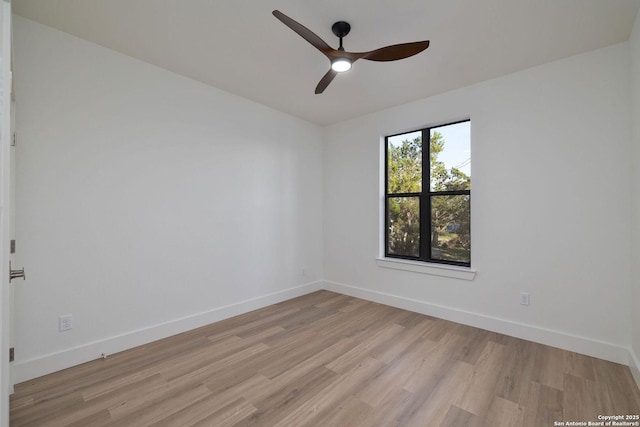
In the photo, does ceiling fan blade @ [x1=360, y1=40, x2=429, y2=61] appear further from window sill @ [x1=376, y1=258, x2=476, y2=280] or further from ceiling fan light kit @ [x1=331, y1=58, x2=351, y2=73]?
window sill @ [x1=376, y1=258, x2=476, y2=280]

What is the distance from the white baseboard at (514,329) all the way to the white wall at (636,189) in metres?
0.13

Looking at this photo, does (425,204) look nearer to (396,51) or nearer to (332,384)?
(396,51)

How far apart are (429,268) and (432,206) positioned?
0.76 metres

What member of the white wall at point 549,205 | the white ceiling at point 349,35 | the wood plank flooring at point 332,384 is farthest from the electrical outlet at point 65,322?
the white wall at point 549,205

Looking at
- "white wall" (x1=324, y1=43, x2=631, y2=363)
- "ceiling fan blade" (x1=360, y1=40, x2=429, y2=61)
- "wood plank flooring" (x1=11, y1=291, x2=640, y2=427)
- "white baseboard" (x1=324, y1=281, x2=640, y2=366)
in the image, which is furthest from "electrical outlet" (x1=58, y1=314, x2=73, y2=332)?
"white wall" (x1=324, y1=43, x2=631, y2=363)

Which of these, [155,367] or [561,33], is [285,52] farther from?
[155,367]

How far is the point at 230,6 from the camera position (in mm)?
1951

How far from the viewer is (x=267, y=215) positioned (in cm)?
377

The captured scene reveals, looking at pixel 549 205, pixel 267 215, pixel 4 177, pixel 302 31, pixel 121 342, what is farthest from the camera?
pixel 267 215

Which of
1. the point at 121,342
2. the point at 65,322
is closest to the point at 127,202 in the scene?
the point at 65,322

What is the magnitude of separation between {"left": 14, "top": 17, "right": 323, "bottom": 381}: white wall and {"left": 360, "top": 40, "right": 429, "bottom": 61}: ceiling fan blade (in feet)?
6.43

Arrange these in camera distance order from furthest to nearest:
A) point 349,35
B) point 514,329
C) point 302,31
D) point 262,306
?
point 262,306
point 514,329
point 349,35
point 302,31

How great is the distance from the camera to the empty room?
192cm

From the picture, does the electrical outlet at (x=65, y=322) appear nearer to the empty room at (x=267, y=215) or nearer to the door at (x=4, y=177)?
the empty room at (x=267, y=215)
